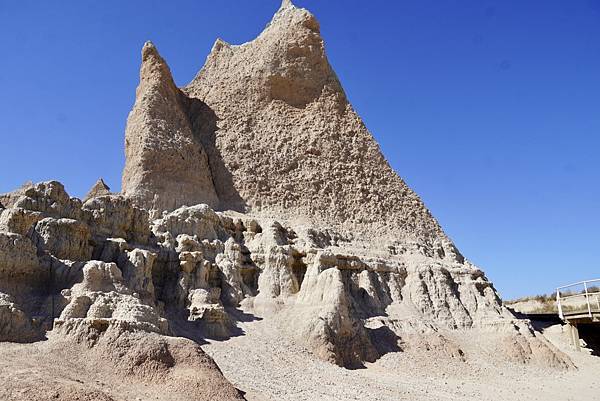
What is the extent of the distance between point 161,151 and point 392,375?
18.2 meters

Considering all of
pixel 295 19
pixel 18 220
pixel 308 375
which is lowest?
pixel 308 375

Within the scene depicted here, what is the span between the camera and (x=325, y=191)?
123 feet

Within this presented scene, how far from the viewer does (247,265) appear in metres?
29.2

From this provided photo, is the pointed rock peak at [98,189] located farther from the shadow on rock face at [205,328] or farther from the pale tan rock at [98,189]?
the shadow on rock face at [205,328]

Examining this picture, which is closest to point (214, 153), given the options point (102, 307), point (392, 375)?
point (392, 375)

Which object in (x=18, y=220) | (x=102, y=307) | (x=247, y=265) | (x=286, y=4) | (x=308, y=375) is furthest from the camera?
(x=286, y=4)

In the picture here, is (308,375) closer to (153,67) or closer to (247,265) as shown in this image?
(247,265)

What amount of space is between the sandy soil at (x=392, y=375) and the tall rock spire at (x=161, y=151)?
1075 cm

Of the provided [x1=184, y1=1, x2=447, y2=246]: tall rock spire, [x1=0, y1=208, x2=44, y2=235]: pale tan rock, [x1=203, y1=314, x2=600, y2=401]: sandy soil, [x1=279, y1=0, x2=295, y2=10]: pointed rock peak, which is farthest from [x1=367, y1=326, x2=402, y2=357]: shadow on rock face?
[x1=279, y1=0, x2=295, y2=10]: pointed rock peak

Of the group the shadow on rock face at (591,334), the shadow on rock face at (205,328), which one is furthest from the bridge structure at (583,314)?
the shadow on rock face at (205,328)

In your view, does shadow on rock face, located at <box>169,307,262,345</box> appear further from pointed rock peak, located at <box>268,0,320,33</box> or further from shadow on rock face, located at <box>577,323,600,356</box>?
pointed rock peak, located at <box>268,0,320,33</box>

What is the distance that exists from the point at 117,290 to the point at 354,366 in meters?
10.5

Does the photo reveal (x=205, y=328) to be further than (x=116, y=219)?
No

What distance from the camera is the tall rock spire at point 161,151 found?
107 feet
